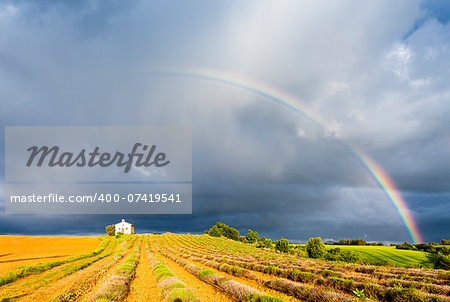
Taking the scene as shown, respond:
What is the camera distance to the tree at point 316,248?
5852 cm

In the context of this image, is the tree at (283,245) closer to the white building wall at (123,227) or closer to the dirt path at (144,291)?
the dirt path at (144,291)

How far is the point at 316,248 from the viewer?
196 feet

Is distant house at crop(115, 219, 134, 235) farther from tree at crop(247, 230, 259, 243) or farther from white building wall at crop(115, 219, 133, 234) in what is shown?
tree at crop(247, 230, 259, 243)

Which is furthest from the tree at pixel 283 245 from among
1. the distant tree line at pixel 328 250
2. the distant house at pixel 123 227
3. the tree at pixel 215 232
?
the distant house at pixel 123 227

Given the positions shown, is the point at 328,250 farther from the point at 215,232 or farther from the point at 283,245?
the point at 215,232

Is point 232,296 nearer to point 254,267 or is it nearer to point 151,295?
point 151,295

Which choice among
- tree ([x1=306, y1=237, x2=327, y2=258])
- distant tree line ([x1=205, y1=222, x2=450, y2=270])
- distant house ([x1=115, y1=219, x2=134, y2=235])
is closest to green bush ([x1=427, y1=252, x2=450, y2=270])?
distant tree line ([x1=205, y1=222, x2=450, y2=270])

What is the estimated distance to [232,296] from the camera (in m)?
12.5

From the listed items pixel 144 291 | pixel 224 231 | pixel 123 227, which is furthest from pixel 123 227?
pixel 144 291

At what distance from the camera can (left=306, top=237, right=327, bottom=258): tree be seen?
5852 centimetres

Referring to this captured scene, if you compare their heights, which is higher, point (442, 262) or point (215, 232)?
point (442, 262)

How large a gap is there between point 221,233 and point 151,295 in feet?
407

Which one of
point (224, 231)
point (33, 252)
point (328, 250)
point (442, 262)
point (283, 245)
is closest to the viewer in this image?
point (442, 262)

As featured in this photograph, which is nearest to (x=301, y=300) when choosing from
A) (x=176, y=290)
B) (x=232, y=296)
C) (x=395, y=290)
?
(x=232, y=296)
